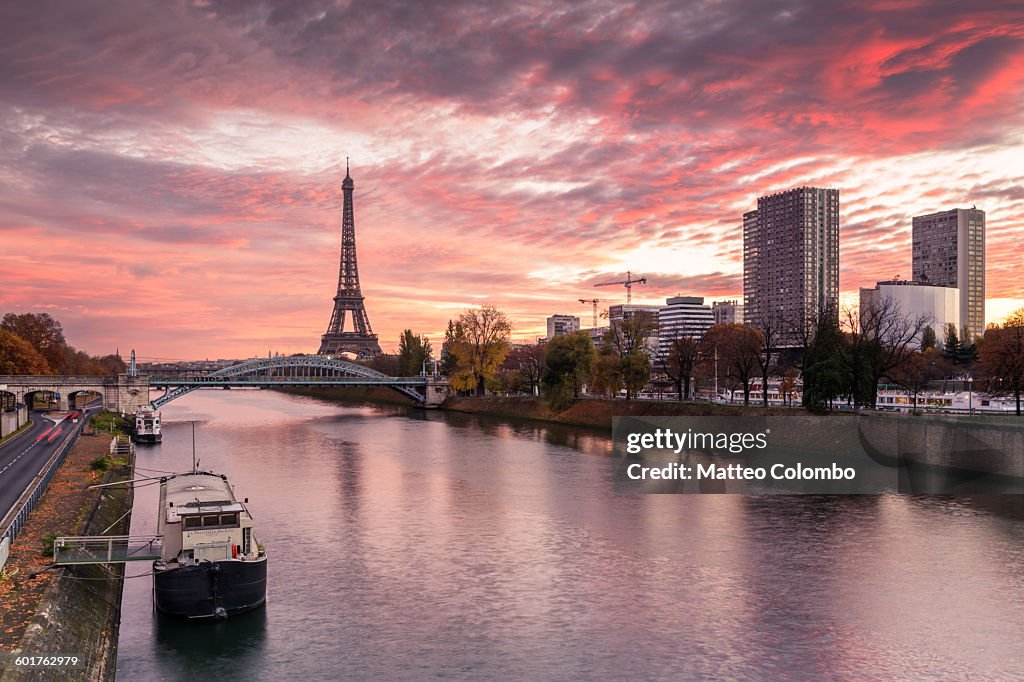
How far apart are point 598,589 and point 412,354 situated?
5430 inches

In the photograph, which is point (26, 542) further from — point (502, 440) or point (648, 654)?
point (502, 440)

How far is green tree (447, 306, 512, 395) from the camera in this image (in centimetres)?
12950

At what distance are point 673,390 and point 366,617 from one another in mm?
118464

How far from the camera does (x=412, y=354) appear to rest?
167 m

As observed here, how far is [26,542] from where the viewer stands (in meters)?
29.5

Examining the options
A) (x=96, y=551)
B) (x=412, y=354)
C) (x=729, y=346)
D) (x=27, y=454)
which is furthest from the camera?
(x=412, y=354)

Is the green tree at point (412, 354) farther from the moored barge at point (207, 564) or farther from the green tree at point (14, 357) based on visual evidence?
the moored barge at point (207, 564)

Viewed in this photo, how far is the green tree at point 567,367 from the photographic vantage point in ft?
341

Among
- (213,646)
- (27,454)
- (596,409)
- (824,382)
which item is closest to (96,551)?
(213,646)

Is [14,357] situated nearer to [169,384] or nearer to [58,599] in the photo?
[169,384]

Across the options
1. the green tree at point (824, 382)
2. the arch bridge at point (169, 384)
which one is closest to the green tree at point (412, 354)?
the arch bridge at point (169, 384)

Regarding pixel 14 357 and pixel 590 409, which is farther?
pixel 14 357

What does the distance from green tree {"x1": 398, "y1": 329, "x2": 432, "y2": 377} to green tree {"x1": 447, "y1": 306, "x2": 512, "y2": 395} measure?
1289 inches

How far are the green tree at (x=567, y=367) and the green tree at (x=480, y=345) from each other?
73.5 ft
